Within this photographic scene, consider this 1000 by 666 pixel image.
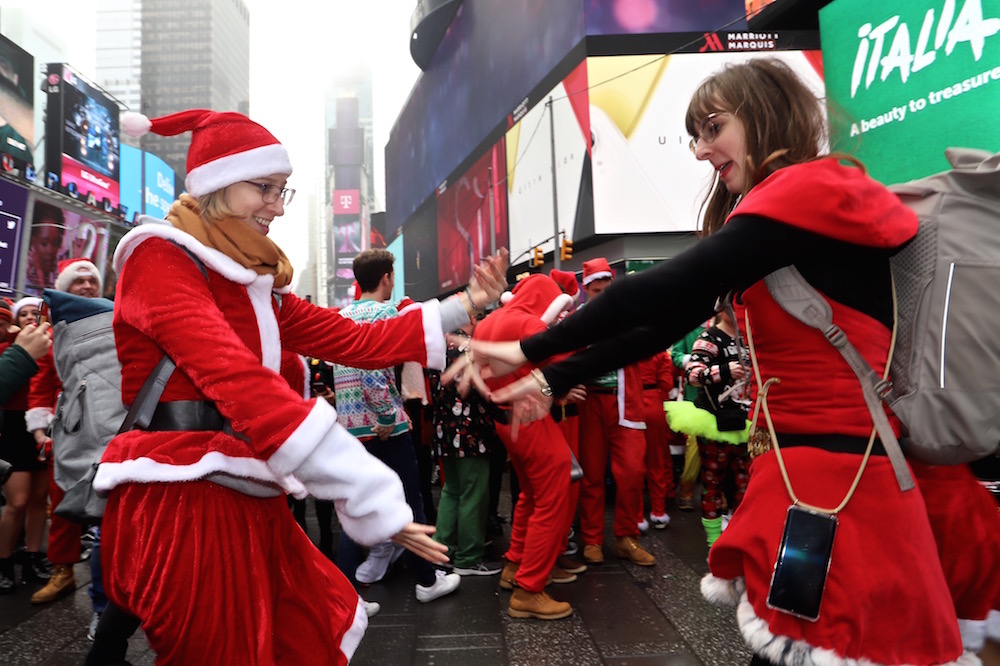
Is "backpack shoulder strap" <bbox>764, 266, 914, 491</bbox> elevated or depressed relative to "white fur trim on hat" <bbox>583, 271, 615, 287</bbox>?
depressed

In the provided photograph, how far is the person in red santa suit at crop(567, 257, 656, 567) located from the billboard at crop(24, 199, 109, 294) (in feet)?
48.8

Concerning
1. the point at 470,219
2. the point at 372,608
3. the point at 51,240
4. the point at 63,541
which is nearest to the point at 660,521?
the point at 372,608

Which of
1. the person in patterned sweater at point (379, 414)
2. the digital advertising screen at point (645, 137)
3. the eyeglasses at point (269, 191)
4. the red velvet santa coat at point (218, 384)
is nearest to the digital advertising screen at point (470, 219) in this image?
the digital advertising screen at point (645, 137)

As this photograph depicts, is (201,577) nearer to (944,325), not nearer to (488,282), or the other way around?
(488,282)

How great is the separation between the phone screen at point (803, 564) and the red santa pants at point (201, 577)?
1.29 meters

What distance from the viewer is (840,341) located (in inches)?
56.6

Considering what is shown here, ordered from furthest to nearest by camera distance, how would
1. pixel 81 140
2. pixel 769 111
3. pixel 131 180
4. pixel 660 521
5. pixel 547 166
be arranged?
pixel 131 180 < pixel 81 140 < pixel 547 166 < pixel 660 521 < pixel 769 111

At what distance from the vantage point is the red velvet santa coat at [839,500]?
134 cm

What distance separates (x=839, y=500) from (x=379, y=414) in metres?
3.42

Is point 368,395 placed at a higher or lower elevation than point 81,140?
lower

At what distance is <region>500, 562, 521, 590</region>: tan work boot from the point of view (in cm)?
478

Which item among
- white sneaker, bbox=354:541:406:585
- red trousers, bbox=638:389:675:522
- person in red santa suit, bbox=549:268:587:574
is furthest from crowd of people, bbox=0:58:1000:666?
red trousers, bbox=638:389:675:522

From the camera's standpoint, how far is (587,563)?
17.5 ft

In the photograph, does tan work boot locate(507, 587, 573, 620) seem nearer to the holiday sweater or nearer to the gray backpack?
the holiday sweater
